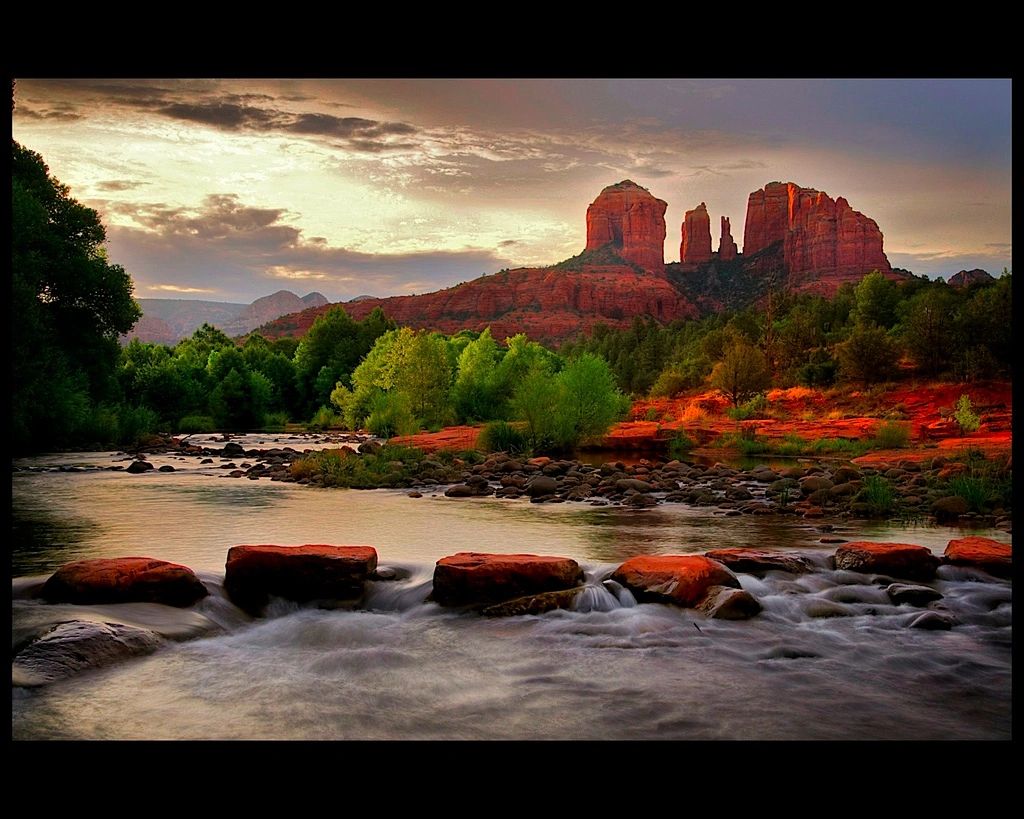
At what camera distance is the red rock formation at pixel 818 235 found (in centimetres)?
10919

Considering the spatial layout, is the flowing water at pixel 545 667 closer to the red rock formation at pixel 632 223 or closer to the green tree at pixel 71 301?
the green tree at pixel 71 301

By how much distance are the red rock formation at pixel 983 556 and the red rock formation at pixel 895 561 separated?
30 cm

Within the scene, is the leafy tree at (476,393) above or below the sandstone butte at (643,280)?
below

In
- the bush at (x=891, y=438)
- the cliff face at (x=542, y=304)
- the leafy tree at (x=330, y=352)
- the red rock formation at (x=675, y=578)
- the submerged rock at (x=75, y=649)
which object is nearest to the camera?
the submerged rock at (x=75, y=649)

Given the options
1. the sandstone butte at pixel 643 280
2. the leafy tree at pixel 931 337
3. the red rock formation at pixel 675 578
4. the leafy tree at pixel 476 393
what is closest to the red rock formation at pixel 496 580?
the red rock formation at pixel 675 578

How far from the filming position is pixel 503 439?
2497 cm

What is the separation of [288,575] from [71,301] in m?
20.5

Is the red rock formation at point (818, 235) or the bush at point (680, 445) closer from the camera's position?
the bush at point (680, 445)

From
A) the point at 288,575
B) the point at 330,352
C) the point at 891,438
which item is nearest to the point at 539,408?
the point at 891,438

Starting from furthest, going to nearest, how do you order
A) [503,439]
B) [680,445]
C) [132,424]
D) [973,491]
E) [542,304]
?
[542,304] < [132,424] < [680,445] < [503,439] < [973,491]

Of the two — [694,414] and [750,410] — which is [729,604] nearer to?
[750,410]

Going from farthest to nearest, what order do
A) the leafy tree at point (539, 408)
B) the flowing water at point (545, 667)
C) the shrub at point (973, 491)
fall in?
the leafy tree at point (539, 408) < the shrub at point (973, 491) < the flowing water at point (545, 667)

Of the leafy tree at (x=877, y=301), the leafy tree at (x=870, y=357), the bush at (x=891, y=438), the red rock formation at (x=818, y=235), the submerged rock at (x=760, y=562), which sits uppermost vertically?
the red rock formation at (x=818, y=235)

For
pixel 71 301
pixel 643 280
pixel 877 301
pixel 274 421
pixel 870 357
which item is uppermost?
pixel 643 280
